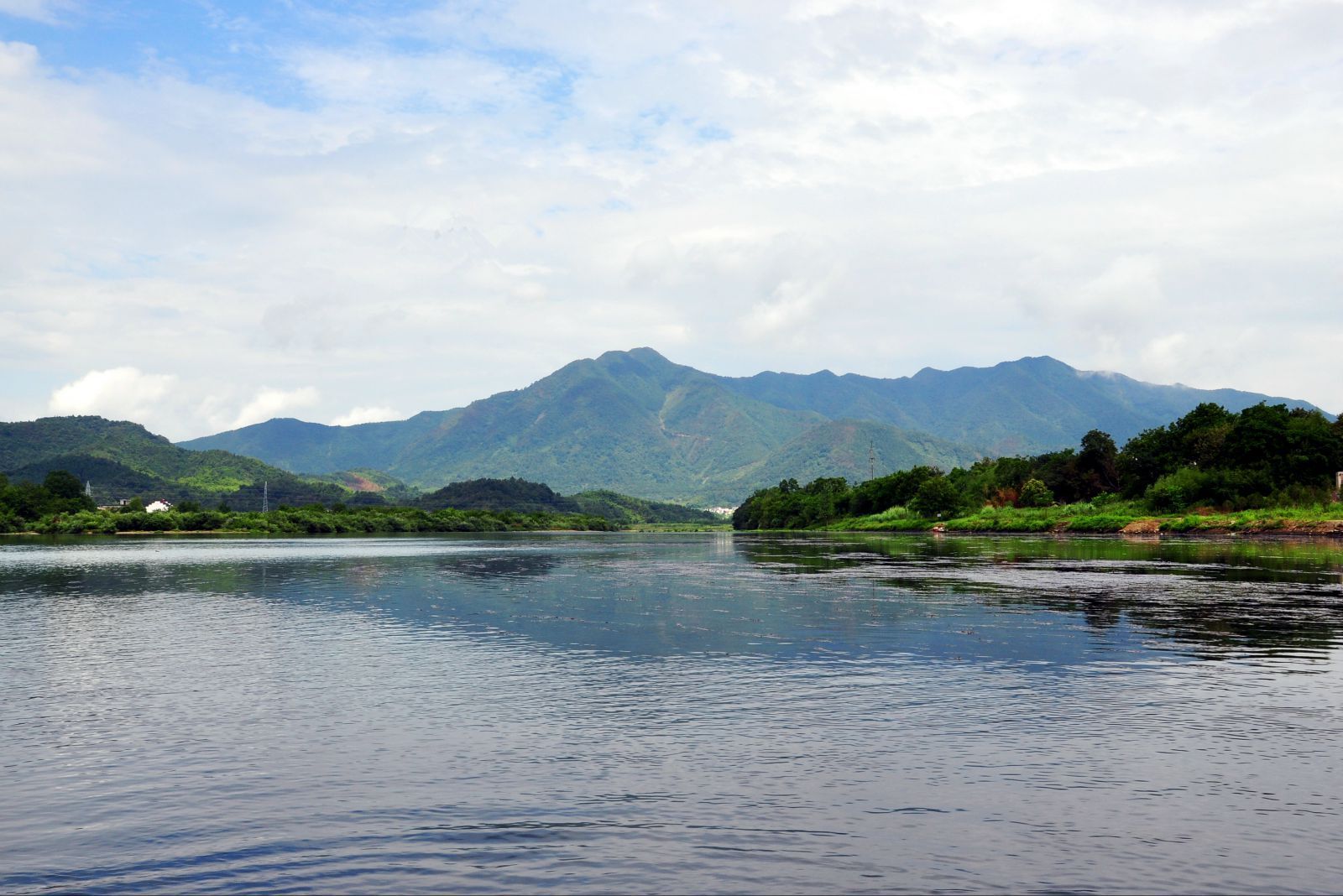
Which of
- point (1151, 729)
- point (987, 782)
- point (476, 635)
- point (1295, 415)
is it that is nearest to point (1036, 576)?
point (476, 635)

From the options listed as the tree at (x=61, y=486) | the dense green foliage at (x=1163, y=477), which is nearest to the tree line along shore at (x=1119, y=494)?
the dense green foliage at (x=1163, y=477)

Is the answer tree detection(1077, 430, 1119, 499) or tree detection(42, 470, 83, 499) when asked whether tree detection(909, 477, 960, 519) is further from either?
tree detection(42, 470, 83, 499)

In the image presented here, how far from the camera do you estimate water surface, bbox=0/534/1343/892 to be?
11.2m

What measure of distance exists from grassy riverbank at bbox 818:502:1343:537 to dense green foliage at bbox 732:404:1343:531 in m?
0.35

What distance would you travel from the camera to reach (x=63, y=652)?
2714cm

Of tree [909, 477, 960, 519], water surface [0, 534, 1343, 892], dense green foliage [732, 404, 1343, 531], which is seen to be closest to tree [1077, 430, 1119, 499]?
dense green foliage [732, 404, 1343, 531]

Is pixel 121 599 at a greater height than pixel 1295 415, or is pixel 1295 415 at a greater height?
pixel 1295 415

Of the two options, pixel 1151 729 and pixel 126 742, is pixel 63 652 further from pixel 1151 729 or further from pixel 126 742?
pixel 1151 729

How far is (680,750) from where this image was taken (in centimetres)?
1614

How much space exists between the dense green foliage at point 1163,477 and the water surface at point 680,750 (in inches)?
3468

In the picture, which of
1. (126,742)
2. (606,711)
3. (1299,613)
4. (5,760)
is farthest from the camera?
(1299,613)

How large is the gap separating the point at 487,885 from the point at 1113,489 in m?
161

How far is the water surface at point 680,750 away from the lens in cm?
1124

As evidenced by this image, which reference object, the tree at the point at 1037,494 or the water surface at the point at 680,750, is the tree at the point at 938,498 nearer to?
the tree at the point at 1037,494
